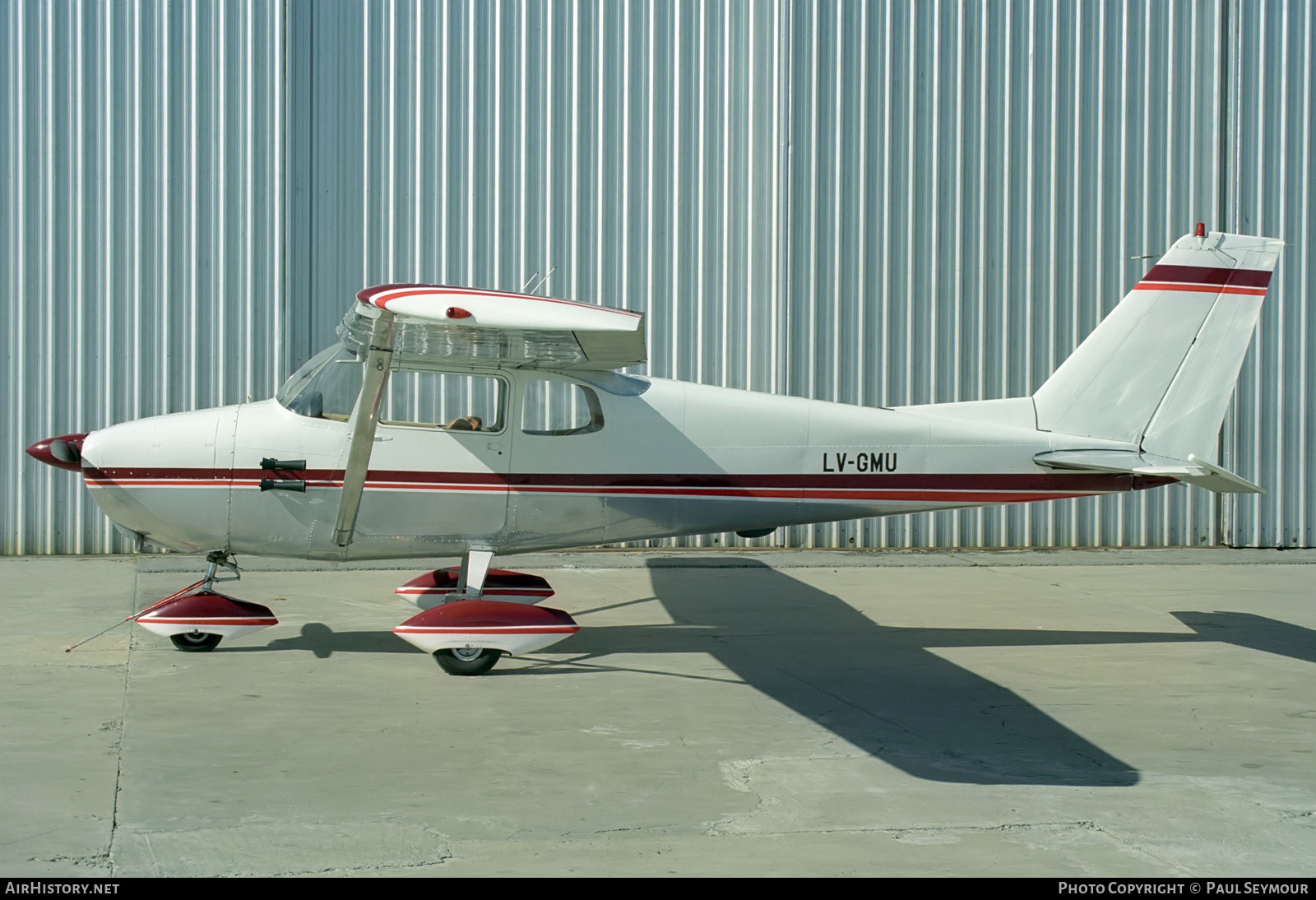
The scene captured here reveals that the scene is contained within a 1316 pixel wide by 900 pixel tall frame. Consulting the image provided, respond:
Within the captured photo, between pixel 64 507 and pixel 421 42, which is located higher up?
pixel 421 42

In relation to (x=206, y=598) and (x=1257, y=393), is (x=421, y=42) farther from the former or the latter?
(x=1257, y=393)

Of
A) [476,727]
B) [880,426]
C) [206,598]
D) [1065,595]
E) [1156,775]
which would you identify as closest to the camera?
[1156,775]

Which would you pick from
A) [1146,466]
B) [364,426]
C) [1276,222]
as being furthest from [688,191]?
[364,426]

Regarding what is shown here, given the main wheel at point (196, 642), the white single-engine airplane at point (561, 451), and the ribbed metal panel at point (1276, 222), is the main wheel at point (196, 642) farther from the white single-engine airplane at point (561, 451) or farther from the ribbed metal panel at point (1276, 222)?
the ribbed metal panel at point (1276, 222)

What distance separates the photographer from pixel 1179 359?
795cm

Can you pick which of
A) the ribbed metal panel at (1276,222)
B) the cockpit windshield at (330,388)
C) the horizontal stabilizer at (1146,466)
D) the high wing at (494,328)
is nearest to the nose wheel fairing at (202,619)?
the cockpit windshield at (330,388)

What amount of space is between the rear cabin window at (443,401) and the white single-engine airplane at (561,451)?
1cm

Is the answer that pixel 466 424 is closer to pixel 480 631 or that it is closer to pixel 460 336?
pixel 460 336

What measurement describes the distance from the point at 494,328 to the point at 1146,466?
444 centimetres

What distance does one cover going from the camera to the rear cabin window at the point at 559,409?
728 cm

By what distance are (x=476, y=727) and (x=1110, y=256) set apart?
10.5 meters

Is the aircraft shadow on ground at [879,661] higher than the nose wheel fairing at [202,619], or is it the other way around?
the nose wheel fairing at [202,619]

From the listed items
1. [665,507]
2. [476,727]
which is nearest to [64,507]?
[665,507]

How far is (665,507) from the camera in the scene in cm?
752
